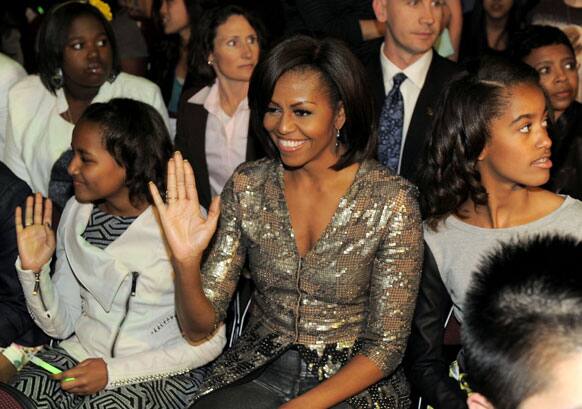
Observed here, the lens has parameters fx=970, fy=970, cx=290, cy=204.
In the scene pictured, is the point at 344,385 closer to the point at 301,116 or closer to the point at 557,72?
the point at 301,116

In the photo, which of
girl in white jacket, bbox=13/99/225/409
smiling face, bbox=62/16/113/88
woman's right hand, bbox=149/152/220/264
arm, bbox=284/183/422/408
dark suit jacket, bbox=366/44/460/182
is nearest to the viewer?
woman's right hand, bbox=149/152/220/264

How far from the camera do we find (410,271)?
2572 millimetres

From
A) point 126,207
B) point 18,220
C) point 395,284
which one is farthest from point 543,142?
point 18,220

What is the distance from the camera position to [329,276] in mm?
2613

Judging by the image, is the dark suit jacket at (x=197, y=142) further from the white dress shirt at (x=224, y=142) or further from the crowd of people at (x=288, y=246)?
the crowd of people at (x=288, y=246)

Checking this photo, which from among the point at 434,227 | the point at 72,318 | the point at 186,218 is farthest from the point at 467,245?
the point at 72,318

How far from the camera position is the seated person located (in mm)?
3584

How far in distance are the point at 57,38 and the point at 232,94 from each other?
78 centimetres

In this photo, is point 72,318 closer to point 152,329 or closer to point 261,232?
point 152,329

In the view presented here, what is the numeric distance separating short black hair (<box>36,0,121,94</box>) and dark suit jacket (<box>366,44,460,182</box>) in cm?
115

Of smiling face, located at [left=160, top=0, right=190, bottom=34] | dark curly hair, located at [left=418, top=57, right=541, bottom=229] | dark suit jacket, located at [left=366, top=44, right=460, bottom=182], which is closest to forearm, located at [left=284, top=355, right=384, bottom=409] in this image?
dark curly hair, located at [left=418, top=57, right=541, bottom=229]

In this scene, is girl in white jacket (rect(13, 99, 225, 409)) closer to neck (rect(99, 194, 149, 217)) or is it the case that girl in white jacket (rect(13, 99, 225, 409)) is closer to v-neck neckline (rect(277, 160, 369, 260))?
neck (rect(99, 194, 149, 217))

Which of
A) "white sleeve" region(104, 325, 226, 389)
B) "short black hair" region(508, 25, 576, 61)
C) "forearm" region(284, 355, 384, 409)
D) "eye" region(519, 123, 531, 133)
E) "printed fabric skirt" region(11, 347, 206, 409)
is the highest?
"short black hair" region(508, 25, 576, 61)

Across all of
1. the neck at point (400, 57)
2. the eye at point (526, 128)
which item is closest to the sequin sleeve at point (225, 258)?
the eye at point (526, 128)
